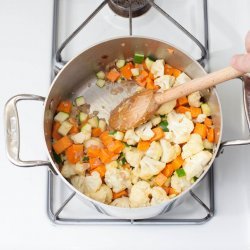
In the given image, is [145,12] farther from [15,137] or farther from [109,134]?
[15,137]

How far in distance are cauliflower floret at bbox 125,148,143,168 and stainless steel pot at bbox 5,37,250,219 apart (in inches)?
4.5

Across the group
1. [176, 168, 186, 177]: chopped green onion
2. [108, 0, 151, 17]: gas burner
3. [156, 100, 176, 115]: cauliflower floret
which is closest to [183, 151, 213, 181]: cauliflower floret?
[176, 168, 186, 177]: chopped green onion

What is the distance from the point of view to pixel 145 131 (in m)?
1.20

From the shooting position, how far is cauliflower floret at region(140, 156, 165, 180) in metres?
1.18

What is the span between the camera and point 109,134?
1.22m

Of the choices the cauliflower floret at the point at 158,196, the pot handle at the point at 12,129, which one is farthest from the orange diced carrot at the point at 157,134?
the pot handle at the point at 12,129

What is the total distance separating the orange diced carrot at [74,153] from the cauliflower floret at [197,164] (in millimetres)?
231

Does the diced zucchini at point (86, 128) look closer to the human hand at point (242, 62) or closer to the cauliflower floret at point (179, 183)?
the cauliflower floret at point (179, 183)

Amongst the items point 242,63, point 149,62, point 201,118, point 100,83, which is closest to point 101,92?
point 100,83

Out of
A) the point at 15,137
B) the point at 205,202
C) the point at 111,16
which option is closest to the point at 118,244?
the point at 205,202

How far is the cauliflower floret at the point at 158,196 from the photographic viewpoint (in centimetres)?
116

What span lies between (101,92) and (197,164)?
29 cm

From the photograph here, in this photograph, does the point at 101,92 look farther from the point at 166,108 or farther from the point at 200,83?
the point at 200,83

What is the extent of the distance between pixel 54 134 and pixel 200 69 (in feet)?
1.14
